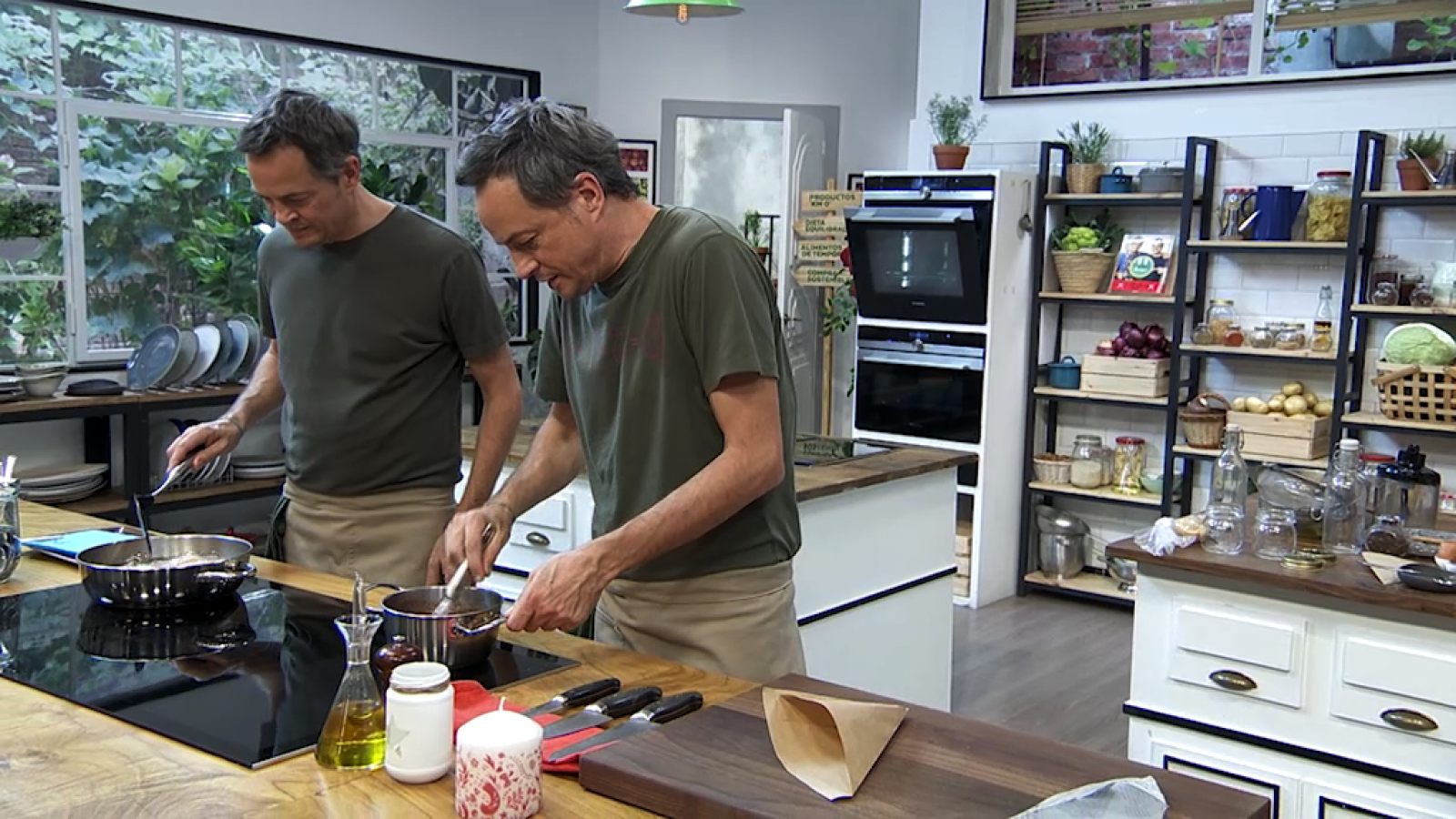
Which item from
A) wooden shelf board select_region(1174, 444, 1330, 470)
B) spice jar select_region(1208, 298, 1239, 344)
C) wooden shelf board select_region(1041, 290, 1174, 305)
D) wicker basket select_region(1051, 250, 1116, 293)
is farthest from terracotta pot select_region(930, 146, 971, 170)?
wooden shelf board select_region(1174, 444, 1330, 470)

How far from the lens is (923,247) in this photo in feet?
18.6

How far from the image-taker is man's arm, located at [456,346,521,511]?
8.51ft

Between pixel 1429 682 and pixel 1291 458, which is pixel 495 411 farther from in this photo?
pixel 1291 458

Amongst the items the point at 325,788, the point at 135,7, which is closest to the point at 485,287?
the point at 325,788

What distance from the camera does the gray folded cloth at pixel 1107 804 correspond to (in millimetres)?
1261

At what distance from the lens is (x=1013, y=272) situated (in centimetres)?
567

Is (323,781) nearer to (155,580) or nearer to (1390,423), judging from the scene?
(155,580)

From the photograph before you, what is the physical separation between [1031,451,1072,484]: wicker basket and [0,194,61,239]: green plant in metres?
4.07

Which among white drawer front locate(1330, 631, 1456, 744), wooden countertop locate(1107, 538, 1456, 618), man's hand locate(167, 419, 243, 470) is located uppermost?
man's hand locate(167, 419, 243, 470)

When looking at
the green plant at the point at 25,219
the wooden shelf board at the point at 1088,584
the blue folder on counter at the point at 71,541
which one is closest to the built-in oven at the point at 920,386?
the wooden shelf board at the point at 1088,584

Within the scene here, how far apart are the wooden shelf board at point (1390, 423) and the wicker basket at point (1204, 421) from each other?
50cm

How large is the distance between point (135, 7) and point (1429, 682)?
4.94 meters

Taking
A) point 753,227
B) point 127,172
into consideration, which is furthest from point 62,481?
point 753,227

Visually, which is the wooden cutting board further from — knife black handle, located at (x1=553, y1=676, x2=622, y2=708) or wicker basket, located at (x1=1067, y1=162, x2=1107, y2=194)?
wicker basket, located at (x1=1067, y1=162, x2=1107, y2=194)
